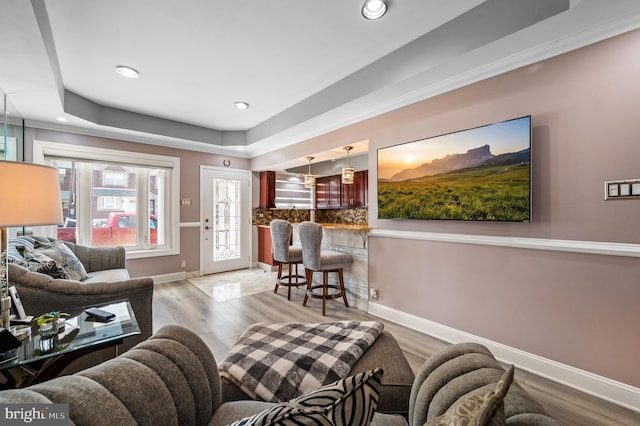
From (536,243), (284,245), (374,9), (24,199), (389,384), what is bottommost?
(389,384)

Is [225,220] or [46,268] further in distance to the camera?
[225,220]

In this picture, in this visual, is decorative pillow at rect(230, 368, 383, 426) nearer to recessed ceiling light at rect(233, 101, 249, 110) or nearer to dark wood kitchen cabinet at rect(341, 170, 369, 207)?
recessed ceiling light at rect(233, 101, 249, 110)

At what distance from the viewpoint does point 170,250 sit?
15.3 feet

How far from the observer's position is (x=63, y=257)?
2.66m

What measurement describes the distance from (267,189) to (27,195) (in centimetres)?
435

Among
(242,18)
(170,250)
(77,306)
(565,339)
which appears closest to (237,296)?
(170,250)

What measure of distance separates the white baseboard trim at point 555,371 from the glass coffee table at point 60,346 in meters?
2.41

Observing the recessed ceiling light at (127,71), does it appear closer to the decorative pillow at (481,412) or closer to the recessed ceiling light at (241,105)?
the recessed ceiling light at (241,105)


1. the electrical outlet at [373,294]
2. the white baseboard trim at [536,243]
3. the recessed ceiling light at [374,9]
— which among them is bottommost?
the electrical outlet at [373,294]

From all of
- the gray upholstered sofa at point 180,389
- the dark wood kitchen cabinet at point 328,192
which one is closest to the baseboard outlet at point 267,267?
the dark wood kitchen cabinet at point 328,192

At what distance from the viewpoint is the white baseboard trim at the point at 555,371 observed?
1.70m

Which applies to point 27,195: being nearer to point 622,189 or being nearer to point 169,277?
point 622,189

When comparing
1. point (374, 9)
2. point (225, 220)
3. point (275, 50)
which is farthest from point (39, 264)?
point (225, 220)

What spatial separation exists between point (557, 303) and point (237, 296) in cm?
342
